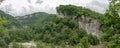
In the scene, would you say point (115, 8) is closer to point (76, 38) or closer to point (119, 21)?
point (119, 21)

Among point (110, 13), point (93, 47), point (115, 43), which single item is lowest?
point (93, 47)

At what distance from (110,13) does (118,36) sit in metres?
1.53

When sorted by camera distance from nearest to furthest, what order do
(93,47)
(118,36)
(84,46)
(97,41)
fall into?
(118,36) < (84,46) < (93,47) < (97,41)

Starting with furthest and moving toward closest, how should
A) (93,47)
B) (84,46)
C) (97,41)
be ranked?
(97,41) < (93,47) < (84,46)

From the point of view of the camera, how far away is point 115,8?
2423 cm

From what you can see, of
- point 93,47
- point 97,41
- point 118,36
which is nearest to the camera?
point 118,36

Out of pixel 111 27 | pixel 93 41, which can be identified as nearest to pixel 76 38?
pixel 93 41

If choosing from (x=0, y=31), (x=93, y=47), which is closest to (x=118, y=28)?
(x=0, y=31)

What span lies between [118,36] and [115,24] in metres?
1.00

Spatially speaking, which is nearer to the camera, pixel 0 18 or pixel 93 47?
pixel 0 18

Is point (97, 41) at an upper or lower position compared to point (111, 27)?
lower

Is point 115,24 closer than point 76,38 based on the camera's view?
Yes

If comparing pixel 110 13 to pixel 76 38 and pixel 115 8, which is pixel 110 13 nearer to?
pixel 115 8

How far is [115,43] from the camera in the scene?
24.1 metres
